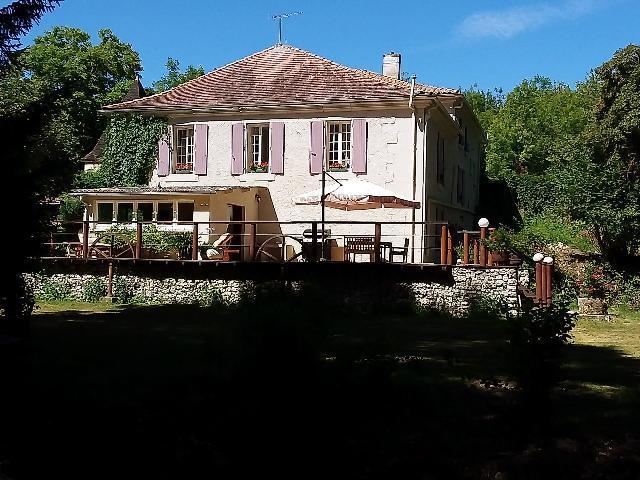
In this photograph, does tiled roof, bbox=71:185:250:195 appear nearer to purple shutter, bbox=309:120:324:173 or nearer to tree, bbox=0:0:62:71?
purple shutter, bbox=309:120:324:173

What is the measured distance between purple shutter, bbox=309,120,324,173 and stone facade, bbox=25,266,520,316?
17.9 ft

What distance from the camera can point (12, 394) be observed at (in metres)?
7.40

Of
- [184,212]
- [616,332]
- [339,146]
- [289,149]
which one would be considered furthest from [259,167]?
[616,332]

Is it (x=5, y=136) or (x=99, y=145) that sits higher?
(x=99, y=145)

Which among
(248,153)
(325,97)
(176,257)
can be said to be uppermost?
(325,97)

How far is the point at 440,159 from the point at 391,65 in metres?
4.82

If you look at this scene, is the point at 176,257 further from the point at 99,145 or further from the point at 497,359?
the point at 99,145

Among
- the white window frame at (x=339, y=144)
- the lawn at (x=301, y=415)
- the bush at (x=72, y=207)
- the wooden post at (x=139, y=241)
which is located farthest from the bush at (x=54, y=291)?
the lawn at (x=301, y=415)

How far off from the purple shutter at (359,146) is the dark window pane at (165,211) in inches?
219

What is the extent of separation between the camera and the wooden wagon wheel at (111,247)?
18344mm

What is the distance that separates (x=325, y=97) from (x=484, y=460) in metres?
16.5

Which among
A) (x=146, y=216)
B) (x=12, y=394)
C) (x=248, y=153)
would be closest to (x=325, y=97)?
(x=248, y=153)

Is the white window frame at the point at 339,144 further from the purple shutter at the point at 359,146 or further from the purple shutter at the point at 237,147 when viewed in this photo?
the purple shutter at the point at 237,147

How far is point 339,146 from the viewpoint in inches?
838
